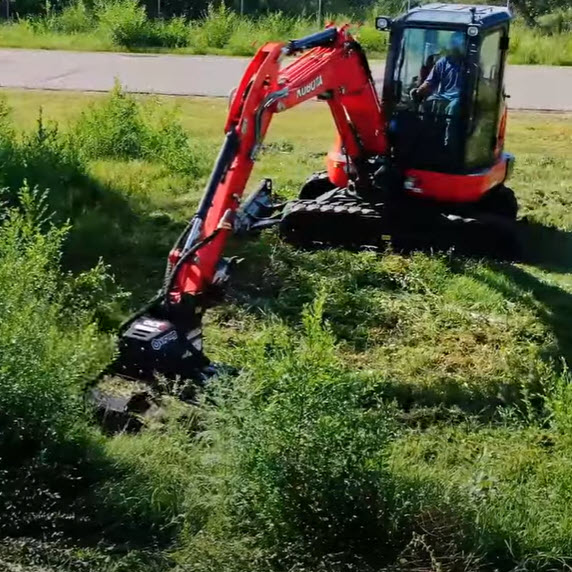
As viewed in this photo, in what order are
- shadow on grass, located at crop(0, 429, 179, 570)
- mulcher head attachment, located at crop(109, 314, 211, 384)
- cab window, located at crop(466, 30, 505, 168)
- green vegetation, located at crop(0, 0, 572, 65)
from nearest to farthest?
shadow on grass, located at crop(0, 429, 179, 570) < mulcher head attachment, located at crop(109, 314, 211, 384) < cab window, located at crop(466, 30, 505, 168) < green vegetation, located at crop(0, 0, 572, 65)

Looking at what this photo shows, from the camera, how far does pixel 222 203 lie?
783cm

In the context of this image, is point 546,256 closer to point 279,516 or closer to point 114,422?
point 114,422

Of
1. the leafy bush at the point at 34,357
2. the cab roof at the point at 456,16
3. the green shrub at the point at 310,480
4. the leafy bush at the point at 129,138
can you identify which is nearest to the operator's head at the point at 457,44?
the cab roof at the point at 456,16

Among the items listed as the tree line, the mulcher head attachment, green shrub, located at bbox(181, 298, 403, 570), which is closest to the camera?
green shrub, located at bbox(181, 298, 403, 570)

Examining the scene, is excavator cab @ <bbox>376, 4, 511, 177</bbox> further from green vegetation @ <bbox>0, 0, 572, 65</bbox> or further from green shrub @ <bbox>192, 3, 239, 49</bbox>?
green shrub @ <bbox>192, 3, 239, 49</bbox>

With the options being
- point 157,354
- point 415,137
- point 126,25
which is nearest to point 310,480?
point 157,354

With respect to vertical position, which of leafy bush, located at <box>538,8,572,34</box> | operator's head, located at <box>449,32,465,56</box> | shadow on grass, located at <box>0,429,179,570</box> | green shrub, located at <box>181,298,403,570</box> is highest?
operator's head, located at <box>449,32,465,56</box>

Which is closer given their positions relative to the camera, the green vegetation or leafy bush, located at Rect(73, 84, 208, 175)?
leafy bush, located at Rect(73, 84, 208, 175)

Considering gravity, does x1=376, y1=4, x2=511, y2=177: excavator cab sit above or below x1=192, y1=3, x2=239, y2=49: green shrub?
above

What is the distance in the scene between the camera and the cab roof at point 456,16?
10.1m

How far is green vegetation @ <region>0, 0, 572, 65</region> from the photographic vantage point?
2470cm

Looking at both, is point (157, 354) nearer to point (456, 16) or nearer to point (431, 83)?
point (431, 83)

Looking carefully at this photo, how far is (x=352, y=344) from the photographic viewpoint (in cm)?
850

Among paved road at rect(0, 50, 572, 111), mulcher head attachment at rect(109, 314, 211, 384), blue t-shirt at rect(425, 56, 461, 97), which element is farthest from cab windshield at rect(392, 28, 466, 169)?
paved road at rect(0, 50, 572, 111)
